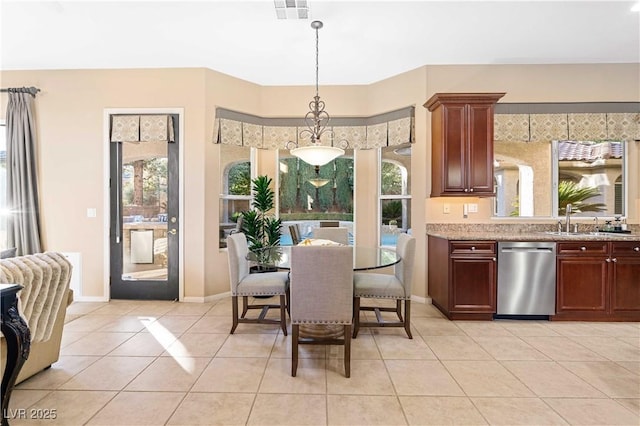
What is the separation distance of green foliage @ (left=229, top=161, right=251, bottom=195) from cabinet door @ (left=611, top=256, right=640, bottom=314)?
14.3ft

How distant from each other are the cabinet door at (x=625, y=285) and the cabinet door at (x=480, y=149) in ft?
4.77

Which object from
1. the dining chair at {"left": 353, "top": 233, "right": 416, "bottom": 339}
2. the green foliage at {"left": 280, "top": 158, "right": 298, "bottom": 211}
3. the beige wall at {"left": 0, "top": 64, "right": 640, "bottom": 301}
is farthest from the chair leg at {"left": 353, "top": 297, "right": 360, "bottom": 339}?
the green foliage at {"left": 280, "top": 158, "right": 298, "bottom": 211}

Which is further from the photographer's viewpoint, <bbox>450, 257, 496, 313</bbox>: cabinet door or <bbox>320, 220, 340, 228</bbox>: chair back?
<bbox>320, 220, 340, 228</bbox>: chair back

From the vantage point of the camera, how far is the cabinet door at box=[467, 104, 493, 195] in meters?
3.64

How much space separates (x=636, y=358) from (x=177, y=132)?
5.13m

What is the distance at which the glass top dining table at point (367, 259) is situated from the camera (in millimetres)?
2561

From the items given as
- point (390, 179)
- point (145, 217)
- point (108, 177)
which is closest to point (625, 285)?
point (390, 179)

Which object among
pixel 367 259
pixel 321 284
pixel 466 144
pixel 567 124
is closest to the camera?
pixel 321 284

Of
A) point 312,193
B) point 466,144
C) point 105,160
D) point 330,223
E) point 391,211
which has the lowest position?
point 330,223

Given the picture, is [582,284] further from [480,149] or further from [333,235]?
[333,235]

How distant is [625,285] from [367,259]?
285 cm

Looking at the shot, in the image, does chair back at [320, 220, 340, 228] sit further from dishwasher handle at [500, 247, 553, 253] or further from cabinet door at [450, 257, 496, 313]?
dishwasher handle at [500, 247, 553, 253]

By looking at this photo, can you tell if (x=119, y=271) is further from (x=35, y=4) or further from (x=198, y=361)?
(x=35, y=4)

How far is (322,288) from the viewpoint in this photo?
2.27 m
